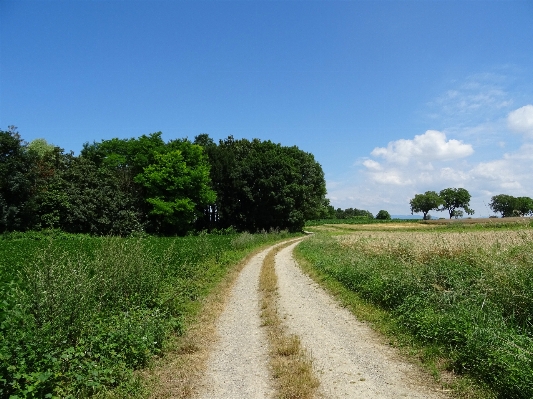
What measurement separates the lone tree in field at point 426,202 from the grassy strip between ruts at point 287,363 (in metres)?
130

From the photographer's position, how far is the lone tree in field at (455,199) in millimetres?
121062

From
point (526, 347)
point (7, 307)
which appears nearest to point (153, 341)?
point (7, 307)

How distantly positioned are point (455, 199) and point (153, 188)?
369 feet

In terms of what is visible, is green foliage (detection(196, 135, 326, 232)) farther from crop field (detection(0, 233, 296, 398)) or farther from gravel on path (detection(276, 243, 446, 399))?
crop field (detection(0, 233, 296, 398))

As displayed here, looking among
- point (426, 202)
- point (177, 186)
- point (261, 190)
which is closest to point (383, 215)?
point (426, 202)

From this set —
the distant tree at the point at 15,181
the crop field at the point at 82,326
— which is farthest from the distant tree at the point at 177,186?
the crop field at the point at 82,326

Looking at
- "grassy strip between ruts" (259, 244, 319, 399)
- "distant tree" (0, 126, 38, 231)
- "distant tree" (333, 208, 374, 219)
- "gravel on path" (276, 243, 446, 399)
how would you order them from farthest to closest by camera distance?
"distant tree" (333, 208, 374, 219)
"distant tree" (0, 126, 38, 231)
"gravel on path" (276, 243, 446, 399)
"grassy strip between ruts" (259, 244, 319, 399)

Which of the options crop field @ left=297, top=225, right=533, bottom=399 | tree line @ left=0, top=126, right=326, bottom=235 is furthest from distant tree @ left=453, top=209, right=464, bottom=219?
crop field @ left=297, top=225, right=533, bottom=399

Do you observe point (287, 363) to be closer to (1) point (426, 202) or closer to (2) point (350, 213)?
(1) point (426, 202)

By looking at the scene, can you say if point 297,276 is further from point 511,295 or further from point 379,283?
point 511,295

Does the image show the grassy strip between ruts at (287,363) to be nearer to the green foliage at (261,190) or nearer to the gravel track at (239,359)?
the gravel track at (239,359)

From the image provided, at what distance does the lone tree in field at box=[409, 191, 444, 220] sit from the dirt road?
12885 cm

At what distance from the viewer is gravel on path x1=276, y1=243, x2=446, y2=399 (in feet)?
19.4

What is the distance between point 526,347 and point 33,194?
4939 centimetres
